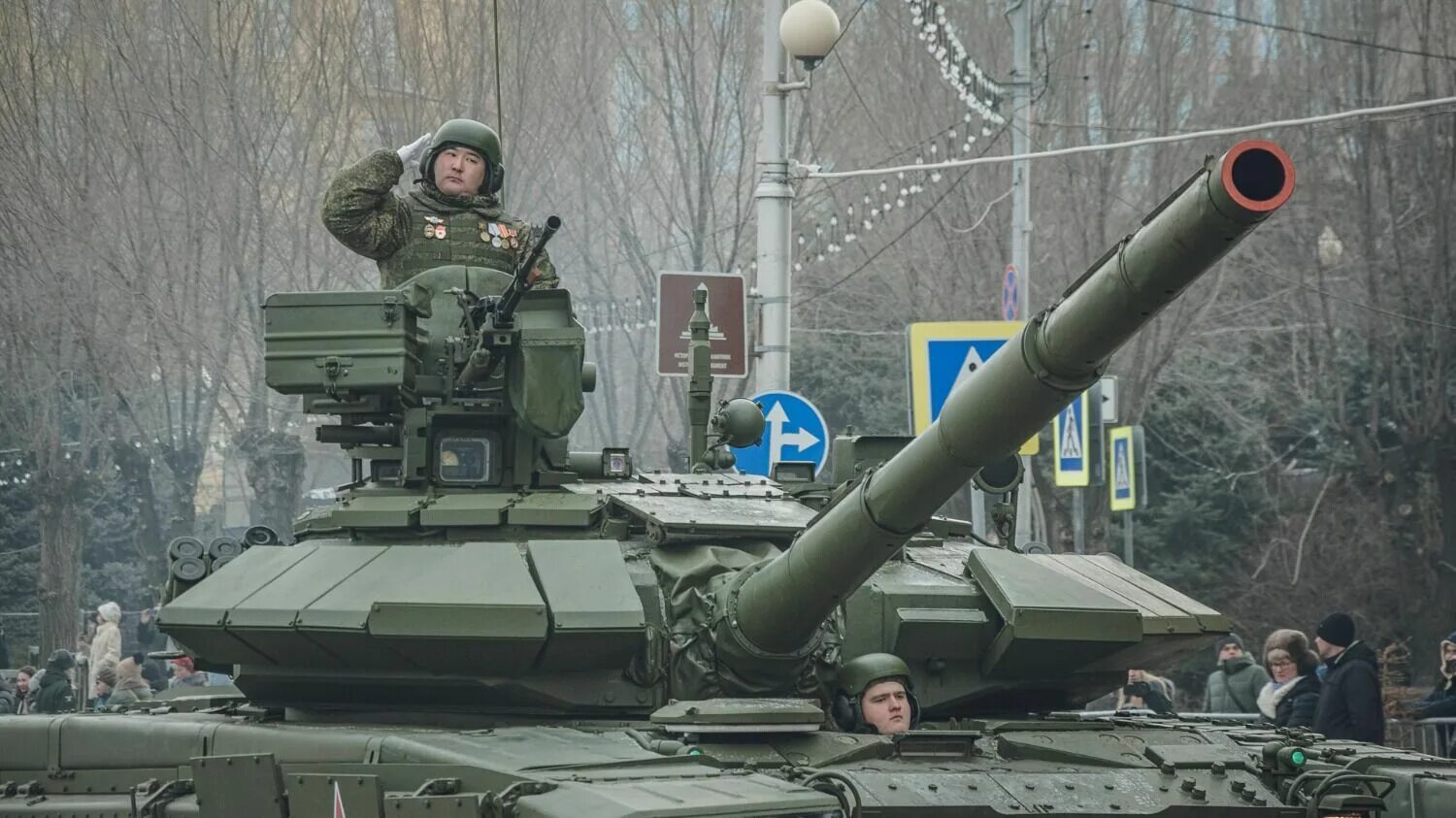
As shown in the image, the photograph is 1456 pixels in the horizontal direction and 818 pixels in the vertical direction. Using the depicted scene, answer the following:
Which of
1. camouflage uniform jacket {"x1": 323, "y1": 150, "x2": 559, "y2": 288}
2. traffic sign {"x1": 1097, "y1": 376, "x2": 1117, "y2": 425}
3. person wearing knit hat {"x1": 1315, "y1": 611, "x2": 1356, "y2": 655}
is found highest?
camouflage uniform jacket {"x1": 323, "y1": 150, "x2": 559, "y2": 288}

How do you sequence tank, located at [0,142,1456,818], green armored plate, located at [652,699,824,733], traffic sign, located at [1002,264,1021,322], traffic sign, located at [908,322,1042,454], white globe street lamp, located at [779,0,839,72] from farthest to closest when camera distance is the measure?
traffic sign, located at [1002,264,1021,322] → white globe street lamp, located at [779,0,839,72] → traffic sign, located at [908,322,1042,454] → green armored plate, located at [652,699,824,733] → tank, located at [0,142,1456,818]

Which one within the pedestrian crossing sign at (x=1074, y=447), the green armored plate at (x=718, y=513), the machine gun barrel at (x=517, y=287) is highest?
the machine gun barrel at (x=517, y=287)

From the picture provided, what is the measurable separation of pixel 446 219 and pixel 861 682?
429 centimetres

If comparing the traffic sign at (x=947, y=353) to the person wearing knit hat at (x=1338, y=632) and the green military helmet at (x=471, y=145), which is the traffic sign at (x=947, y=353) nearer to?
the person wearing knit hat at (x=1338, y=632)

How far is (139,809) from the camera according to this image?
1084cm

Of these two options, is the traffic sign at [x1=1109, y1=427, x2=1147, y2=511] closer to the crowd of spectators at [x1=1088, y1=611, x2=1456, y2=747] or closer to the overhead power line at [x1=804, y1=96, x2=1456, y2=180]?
the crowd of spectators at [x1=1088, y1=611, x2=1456, y2=747]

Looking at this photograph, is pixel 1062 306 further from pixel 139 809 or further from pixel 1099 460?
pixel 1099 460

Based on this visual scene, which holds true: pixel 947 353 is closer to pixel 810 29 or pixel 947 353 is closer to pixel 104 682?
pixel 810 29

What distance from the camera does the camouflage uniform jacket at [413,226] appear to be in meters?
12.7

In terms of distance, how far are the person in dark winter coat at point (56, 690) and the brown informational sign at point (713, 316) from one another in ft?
22.1

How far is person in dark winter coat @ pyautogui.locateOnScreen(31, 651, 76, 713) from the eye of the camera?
2034 cm

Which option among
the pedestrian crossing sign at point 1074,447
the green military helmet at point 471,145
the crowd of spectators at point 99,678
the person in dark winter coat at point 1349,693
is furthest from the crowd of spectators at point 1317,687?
the crowd of spectators at point 99,678

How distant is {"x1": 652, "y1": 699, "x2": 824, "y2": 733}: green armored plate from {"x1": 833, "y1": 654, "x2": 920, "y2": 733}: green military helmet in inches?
28.1

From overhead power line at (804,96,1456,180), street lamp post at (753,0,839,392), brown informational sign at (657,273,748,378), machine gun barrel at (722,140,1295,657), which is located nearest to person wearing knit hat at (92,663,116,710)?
brown informational sign at (657,273,748,378)
